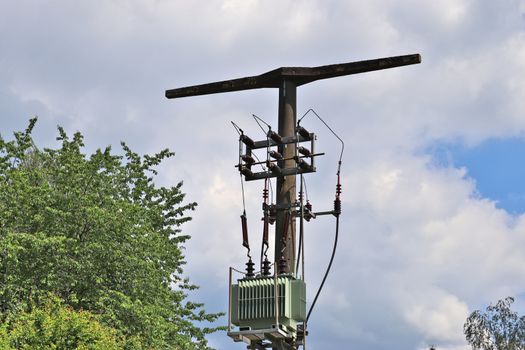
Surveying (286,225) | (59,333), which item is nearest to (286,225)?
(286,225)

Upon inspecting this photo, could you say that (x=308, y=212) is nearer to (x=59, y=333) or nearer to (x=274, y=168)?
(x=274, y=168)

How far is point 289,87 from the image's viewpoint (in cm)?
2191

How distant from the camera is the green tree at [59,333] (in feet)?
113

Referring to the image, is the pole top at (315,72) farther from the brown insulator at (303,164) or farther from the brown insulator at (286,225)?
the brown insulator at (286,225)

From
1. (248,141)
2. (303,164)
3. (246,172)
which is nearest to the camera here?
(303,164)

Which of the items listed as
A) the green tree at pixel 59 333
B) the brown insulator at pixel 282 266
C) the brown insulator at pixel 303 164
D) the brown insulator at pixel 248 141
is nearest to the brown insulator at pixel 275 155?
the brown insulator at pixel 303 164

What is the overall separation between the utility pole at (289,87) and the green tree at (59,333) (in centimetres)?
1447

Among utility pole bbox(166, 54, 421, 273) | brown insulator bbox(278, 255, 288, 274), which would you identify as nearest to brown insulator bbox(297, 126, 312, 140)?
utility pole bbox(166, 54, 421, 273)

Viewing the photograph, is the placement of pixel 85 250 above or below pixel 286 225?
above

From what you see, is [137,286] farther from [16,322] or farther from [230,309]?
[230,309]

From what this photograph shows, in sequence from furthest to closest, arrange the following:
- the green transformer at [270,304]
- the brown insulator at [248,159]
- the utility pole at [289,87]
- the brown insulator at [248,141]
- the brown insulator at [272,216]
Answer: the brown insulator at [248,141], the brown insulator at [248,159], the brown insulator at [272,216], the utility pole at [289,87], the green transformer at [270,304]

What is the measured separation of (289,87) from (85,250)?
61.6ft

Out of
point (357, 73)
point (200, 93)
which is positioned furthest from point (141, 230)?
point (357, 73)

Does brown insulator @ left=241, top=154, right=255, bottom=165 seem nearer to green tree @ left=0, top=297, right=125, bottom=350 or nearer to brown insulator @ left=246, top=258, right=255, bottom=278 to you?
brown insulator @ left=246, top=258, right=255, bottom=278
